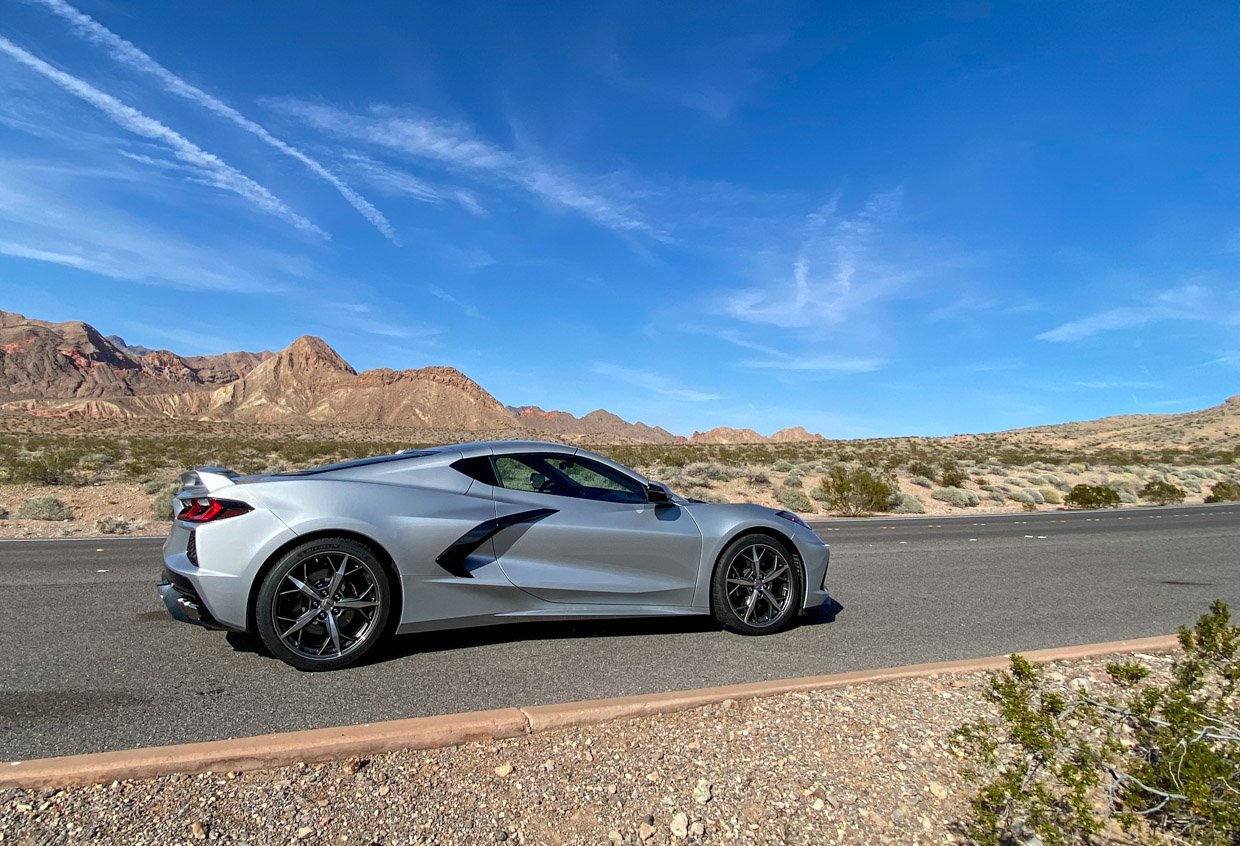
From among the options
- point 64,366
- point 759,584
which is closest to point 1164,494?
point 759,584

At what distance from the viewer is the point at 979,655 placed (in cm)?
533

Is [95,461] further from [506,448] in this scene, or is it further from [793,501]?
[506,448]

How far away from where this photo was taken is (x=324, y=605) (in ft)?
15.0

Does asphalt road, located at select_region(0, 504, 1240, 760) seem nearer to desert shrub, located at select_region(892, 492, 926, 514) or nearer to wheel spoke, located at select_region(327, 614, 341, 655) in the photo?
wheel spoke, located at select_region(327, 614, 341, 655)

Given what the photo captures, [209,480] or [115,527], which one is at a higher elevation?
[209,480]

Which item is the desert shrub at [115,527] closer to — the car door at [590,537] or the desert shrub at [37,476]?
the desert shrub at [37,476]

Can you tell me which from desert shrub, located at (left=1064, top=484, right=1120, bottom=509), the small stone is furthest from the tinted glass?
desert shrub, located at (left=1064, top=484, right=1120, bottom=509)

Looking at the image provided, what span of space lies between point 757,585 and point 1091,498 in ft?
79.5

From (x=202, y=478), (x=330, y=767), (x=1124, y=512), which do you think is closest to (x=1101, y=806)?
(x=330, y=767)

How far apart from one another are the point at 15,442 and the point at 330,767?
173ft

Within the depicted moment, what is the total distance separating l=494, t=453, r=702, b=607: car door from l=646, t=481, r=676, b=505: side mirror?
48 mm

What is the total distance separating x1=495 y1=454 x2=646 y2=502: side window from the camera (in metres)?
5.43

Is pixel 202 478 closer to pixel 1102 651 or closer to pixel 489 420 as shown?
pixel 1102 651

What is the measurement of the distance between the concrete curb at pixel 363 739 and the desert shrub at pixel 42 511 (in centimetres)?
1626
